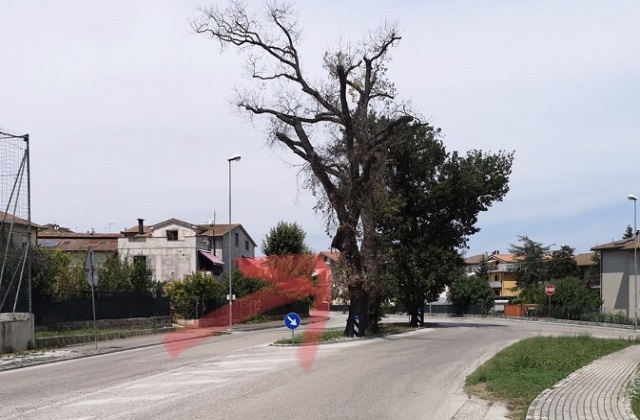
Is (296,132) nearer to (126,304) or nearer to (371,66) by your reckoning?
(371,66)

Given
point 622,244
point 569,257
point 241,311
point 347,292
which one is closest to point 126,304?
point 347,292

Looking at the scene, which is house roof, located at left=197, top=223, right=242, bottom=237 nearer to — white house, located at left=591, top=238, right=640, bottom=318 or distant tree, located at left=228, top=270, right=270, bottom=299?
distant tree, located at left=228, top=270, right=270, bottom=299

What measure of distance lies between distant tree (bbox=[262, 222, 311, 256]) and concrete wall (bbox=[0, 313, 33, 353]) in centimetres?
4180

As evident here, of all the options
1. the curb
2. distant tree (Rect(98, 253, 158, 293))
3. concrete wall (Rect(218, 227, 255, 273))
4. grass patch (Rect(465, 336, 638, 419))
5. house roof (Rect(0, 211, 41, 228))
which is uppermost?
house roof (Rect(0, 211, 41, 228))

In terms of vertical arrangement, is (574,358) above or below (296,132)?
below

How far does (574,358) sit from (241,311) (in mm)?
33737

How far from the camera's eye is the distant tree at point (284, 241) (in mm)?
65875

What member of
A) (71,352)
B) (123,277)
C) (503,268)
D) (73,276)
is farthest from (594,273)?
(71,352)

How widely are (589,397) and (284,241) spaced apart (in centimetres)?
5436

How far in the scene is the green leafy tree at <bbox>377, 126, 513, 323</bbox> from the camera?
43375mm

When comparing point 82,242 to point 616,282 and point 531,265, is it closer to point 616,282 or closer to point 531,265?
point 616,282

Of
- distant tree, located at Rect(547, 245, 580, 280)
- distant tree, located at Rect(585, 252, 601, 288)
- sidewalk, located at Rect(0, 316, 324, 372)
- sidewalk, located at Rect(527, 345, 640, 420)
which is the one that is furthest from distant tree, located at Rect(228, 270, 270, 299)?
distant tree, located at Rect(547, 245, 580, 280)

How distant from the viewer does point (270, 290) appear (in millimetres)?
57688

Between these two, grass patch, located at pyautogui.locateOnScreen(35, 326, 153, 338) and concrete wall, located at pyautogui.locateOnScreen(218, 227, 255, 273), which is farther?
concrete wall, located at pyautogui.locateOnScreen(218, 227, 255, 273)
